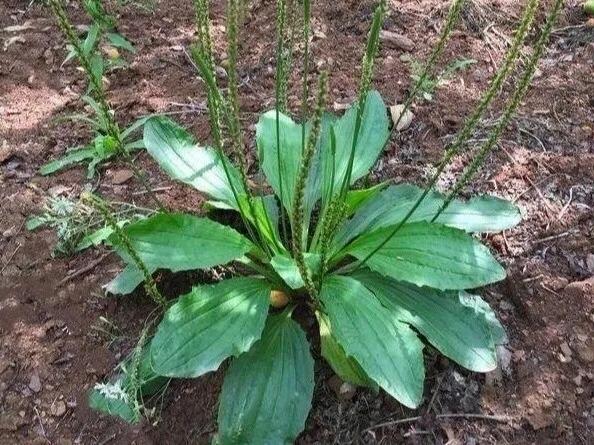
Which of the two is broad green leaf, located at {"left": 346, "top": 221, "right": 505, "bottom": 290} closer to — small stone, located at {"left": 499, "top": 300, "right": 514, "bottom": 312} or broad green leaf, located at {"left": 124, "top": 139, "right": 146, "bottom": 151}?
small stone, located at {"left": 499, "top": 300, "right": 514, "bottom": 312}

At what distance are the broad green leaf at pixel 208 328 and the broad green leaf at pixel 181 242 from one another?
0.32 feet

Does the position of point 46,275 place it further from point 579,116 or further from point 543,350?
point 579,116

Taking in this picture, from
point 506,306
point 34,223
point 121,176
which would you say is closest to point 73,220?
point 34,223

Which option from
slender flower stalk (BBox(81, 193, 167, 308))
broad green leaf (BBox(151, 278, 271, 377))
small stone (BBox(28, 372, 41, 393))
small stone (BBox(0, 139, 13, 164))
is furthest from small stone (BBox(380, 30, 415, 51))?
A: small stone (BBox(28, 372, 41, 393))

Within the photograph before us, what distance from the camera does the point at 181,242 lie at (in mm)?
2299

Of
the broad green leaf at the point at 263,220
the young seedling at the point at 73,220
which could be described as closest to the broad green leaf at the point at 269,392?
the broad green leaf at the point at 263,220

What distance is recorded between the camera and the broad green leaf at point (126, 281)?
2.36 m

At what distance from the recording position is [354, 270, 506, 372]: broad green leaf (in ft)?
7.04

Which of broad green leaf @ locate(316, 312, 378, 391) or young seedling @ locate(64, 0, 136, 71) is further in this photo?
young seedling @ locate(64, 0, 136, 71)

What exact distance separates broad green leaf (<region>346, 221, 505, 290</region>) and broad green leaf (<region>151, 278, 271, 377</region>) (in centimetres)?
41

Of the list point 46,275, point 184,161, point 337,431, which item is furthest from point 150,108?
point 337,431

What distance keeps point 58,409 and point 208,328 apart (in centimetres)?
61

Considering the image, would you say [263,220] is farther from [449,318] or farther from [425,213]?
[449,318]

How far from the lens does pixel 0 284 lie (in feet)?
8.44
